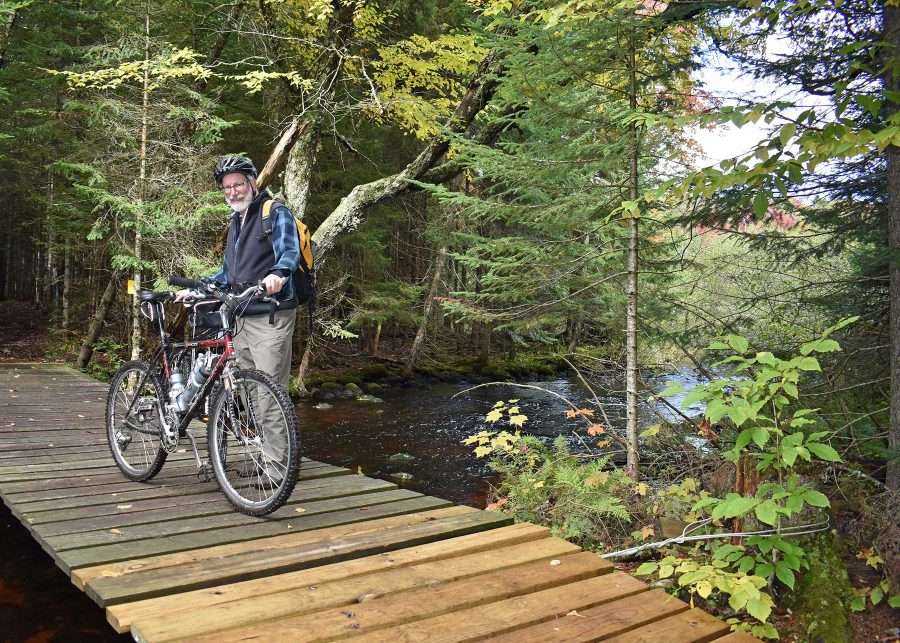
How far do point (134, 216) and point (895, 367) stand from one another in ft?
34.5

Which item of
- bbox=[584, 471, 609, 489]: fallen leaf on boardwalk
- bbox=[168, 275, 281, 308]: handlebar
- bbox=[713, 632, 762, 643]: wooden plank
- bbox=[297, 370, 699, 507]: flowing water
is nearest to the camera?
bbox=[713, 632, 762, 643]: wooden plank

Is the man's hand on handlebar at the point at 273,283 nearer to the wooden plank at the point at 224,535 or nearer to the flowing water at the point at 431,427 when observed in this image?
the wooden plank at the point at 224,535

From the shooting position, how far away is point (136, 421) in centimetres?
489

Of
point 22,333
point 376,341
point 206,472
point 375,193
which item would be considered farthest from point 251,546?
point 22,333

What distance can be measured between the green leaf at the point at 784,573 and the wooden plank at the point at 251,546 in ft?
5.96

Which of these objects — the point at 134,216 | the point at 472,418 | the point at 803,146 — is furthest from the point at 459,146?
the point at 472,418

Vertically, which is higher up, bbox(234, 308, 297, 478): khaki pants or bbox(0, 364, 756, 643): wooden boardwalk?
bbox(234, 308, 297, 478): khaki pants

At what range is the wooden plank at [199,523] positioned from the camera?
3.58m

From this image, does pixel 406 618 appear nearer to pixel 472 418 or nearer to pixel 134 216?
pixel 134 216

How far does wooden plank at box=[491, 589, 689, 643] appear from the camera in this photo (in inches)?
107

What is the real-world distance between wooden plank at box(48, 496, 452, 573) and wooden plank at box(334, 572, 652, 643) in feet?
3.81

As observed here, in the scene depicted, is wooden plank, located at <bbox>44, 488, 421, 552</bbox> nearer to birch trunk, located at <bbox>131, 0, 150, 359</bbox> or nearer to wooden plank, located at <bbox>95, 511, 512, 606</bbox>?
wooden plank, located at <bbox>95, 511, 512, 606</bbox>

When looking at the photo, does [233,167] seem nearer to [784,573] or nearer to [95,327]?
[784,573]

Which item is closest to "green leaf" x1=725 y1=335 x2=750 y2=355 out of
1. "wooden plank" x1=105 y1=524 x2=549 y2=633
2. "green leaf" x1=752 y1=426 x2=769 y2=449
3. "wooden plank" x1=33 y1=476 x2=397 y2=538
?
"green leaf" x1=752 y1=426 x2=769 y2=449
